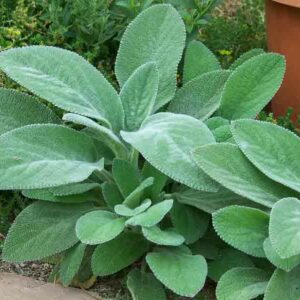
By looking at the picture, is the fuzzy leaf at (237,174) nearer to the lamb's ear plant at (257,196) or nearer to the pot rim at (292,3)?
the lamb's ear plant at (257,196)

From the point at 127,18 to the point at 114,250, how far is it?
1.10 metres

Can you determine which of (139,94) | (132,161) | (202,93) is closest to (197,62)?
(202,93)

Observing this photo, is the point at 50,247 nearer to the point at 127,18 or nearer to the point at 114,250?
the point at 114,250

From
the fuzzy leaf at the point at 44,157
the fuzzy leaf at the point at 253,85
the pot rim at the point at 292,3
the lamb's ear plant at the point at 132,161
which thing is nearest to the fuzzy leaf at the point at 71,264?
the lamb's ear plant at the point at 132,161

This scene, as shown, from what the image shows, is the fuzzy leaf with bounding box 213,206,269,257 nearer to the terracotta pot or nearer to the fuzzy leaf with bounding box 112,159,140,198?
the fuzzy leaf with bounding box 112,159,140,198

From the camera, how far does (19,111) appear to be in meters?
2.37

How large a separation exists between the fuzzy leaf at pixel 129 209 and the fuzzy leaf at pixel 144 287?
0.78 feet

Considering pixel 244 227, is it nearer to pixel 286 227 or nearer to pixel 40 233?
pixel 286 227

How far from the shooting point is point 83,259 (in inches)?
91.5

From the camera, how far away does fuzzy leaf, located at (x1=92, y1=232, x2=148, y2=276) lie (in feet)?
7.11

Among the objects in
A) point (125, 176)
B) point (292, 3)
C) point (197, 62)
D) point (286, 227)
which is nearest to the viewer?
point (286, 227)

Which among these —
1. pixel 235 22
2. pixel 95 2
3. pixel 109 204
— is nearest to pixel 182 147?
pixel 109 204

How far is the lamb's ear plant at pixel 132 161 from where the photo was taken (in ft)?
6.76

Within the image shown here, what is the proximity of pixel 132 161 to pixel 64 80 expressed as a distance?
1.05 ft
